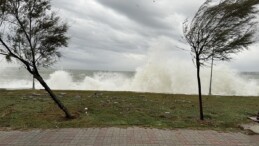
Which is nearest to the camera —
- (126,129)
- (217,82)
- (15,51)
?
(126,129)

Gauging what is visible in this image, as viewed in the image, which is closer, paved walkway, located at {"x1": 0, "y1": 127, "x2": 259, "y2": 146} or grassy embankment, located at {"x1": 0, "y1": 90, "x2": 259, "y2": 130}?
paved walkway, located at {"x1": 0, "y1": 127, "x2": 259, "y2": 146}

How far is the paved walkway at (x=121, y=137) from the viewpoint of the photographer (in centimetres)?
945

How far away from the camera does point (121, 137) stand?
1001 centimetres

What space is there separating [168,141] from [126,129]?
1867 millimetres

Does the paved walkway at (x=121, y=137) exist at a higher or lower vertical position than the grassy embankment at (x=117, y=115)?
lower

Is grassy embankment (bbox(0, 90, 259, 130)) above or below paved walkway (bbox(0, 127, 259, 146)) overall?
above

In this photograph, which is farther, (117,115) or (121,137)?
(117,115)

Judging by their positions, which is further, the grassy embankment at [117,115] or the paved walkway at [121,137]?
the grassy embankment at [117,115]

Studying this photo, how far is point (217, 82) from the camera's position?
156ft

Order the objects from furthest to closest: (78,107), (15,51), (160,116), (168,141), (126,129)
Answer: (78,107)
(160,116)
(15,51)
(126,129)
(168,141)

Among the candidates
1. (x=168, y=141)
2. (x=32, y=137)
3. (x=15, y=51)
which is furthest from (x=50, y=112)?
(x=168, y=141)

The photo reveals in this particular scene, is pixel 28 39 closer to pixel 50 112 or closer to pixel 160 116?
pixel 50 112

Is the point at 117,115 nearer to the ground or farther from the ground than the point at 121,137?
farther from the ground

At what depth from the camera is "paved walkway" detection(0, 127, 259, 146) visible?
31.0 feet
